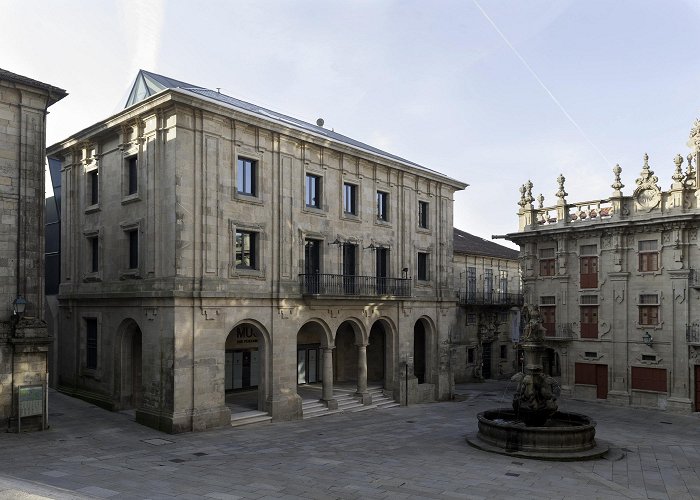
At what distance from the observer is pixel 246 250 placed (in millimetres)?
26219

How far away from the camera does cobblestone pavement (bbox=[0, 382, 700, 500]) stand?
16.1 meters

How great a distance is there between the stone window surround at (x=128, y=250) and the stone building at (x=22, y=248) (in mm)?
3962

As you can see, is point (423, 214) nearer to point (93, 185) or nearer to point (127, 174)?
point (127, 174)

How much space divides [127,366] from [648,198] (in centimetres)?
2806

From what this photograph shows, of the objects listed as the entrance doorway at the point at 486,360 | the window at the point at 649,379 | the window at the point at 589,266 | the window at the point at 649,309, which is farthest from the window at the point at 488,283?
the window at the point at 649,379

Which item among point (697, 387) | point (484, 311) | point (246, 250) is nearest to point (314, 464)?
Answer: point (246, 250)

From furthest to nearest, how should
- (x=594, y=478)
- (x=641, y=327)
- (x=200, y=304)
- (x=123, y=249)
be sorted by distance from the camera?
(x=641, y=327), (x=123, y=249), (x=200, y=304), (x=594, y=478)

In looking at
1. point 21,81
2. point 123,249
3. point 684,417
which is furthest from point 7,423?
point 684,417

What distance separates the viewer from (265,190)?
26.9 metres

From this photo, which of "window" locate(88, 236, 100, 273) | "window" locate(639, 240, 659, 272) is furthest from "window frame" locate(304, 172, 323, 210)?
"window" locate(639, 240, 659, 272)

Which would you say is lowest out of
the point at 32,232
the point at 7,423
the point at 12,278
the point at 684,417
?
the point at 684,417

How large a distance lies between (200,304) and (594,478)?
595 inches

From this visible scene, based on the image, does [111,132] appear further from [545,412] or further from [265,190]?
[545,412]

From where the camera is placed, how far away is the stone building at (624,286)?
3167 cm
